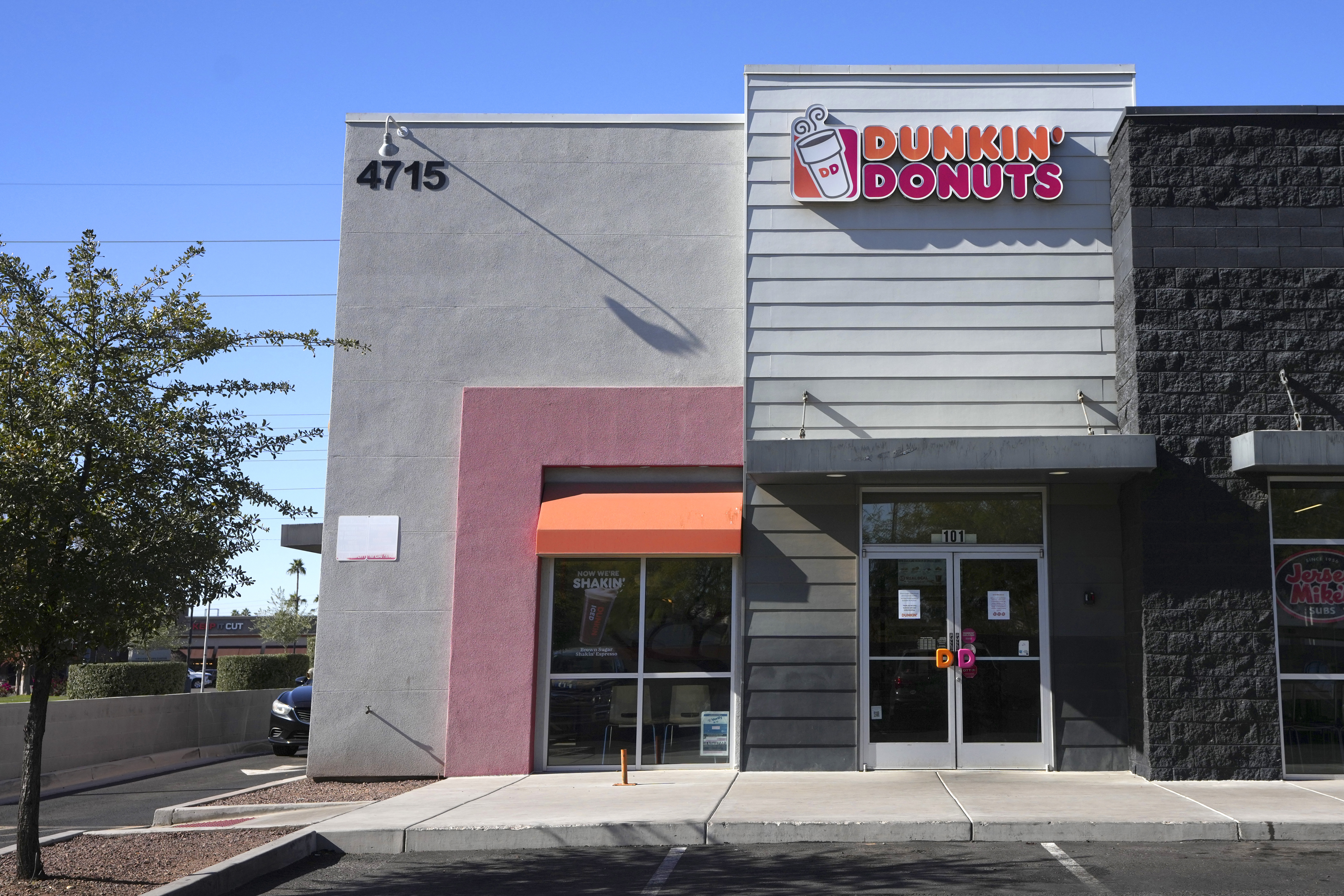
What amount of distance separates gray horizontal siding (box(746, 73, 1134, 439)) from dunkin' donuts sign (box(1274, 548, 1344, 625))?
238 cm

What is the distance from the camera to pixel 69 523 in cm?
804

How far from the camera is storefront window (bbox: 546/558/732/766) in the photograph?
42.6ft

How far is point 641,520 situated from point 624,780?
2.84 metres

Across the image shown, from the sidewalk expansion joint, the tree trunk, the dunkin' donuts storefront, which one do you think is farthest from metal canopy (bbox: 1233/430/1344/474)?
the tree trunk

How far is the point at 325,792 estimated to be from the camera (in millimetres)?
12242

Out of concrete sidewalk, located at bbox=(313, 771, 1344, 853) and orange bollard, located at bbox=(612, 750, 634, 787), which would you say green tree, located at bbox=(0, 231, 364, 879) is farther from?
orange bollard, located at bbox=(612, 750, 634, 787)

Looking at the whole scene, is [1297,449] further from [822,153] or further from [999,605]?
[822,153]

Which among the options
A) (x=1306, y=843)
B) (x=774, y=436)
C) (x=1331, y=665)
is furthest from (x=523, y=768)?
(x=1331, y=665)

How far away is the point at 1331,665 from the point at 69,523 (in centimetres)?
1187

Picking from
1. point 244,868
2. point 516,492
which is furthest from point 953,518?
point 244,868

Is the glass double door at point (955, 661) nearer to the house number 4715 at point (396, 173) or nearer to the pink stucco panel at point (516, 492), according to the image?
the pink stucco panel at point (516, 492)

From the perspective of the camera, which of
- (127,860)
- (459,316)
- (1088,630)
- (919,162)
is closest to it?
(127,860)

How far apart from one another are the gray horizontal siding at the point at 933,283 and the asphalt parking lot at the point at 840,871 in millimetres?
5210

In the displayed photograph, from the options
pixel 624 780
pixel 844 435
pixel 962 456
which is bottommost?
pixel 624 780
